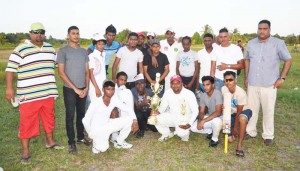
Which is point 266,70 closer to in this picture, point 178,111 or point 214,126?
point 214,126

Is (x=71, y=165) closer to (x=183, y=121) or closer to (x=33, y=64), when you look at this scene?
(x=33, y=64)

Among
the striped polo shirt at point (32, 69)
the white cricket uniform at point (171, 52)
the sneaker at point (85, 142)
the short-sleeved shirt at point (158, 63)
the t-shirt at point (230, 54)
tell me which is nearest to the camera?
Answer: the striped polo shirt at point (32, 69)

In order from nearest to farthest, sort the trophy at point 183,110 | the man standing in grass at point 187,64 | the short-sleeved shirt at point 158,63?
the trophy at point 183,110 → the short-sleeved shirt at point 158,63 → the man standing in grass at point 187,64

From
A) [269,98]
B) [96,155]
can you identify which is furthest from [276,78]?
[96,155]

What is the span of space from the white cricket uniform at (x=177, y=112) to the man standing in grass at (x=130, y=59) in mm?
1000

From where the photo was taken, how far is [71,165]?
4469mm

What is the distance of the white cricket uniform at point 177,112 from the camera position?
540 cm

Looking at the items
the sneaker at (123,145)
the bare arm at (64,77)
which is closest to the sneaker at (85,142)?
the sneaker at (123,145)

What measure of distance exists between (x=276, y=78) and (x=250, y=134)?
4.06 ft

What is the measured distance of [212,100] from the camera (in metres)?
5.36

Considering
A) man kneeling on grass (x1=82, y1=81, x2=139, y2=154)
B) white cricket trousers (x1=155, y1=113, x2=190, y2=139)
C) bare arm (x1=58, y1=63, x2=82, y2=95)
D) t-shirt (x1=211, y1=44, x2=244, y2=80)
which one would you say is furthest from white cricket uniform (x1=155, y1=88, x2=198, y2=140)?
bare arm (x1=58, y1=63, x2=82, y2=95)

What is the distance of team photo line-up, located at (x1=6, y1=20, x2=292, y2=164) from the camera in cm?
452

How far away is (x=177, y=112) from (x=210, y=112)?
0.63 meters

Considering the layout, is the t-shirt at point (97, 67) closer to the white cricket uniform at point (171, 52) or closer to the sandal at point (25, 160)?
the sandal at point (25, 160)
